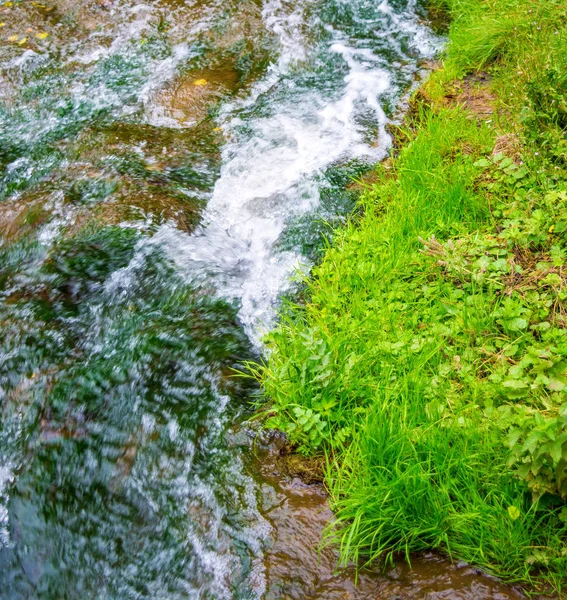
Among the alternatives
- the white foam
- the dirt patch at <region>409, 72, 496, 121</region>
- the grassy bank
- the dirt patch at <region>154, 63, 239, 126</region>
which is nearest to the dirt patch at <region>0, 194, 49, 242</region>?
the white foam

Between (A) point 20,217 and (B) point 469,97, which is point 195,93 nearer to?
(A) point 20,217

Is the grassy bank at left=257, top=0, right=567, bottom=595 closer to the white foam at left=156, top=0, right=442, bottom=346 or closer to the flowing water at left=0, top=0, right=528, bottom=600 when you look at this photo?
the flowing water at left=0, top=0, right=528, bottom=600

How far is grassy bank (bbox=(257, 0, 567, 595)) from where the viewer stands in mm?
2080

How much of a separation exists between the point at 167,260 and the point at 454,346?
197cm

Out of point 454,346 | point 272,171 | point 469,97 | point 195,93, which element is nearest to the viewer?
point 454,346

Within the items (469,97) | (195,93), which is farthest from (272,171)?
(469,97)

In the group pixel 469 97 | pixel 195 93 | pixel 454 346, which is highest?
pixel 469 97

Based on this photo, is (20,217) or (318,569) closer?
(318,569)

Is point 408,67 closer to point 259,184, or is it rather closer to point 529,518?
point 259,184

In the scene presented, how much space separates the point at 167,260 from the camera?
11.8 feet

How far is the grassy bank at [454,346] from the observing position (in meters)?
2.08

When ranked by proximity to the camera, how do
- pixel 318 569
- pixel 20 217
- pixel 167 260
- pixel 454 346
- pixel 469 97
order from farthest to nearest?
pixel 469 97
pixel 20 217
pixel 167 260
pixel 454 346
pixel 318 569

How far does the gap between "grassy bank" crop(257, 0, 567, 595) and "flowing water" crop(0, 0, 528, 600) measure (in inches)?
7.7

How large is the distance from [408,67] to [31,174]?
3573mm
